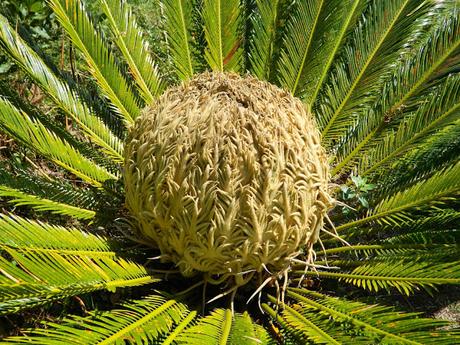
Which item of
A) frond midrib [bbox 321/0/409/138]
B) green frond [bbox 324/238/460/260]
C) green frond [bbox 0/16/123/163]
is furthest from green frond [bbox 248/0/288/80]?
green frond [bbox 324/238/460/260]

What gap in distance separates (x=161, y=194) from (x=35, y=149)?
0.75 m

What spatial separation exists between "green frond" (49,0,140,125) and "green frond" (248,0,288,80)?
30.6 inches

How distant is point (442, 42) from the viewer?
9.79 ft

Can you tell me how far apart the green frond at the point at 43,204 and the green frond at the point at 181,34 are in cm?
116

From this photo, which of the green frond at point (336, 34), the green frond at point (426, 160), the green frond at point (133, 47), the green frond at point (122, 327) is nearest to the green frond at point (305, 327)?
the green frond at point (122, 327)

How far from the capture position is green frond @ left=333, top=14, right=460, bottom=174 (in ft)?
9.68

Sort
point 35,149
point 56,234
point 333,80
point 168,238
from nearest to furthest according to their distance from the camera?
point 56,234 → point 168,238 → point 35,149 → point 333,80

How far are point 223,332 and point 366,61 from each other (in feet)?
6.00

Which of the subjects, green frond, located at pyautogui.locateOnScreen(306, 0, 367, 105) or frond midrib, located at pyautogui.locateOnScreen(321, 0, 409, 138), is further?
green frond, located at pyautogui.locateOnScreen(306, 0, 367, 105)

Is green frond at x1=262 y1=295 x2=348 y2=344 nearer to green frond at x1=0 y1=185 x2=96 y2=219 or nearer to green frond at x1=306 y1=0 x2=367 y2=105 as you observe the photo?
green frond at x1=0 y1=185 x2=96 y2=219

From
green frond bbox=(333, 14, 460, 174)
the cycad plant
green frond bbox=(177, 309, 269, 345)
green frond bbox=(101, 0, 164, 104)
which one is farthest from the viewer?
green frond bbox=(101, 0, 164, 104)

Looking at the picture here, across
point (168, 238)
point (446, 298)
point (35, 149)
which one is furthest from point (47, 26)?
point (446, 298)

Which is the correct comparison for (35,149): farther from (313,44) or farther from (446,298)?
(446,298)

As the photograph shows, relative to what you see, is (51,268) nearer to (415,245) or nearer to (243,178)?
(243,178)
